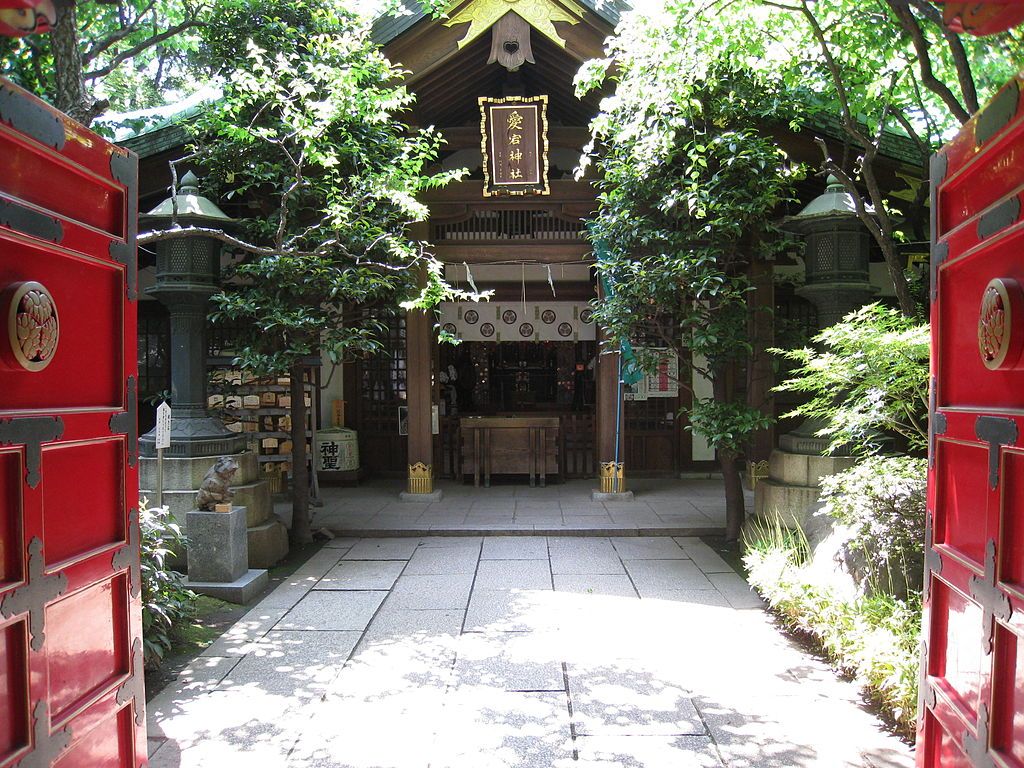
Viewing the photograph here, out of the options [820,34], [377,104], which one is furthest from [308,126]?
[820,34]

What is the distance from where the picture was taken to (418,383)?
9.85 meters

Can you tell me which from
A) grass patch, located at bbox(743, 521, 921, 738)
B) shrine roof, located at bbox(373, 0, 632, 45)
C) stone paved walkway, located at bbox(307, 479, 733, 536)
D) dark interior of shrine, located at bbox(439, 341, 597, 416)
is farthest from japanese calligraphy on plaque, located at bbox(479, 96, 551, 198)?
grass patch, located at bbox(743, 521, 921, 738)

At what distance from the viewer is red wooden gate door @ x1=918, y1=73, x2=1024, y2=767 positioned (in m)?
1.91

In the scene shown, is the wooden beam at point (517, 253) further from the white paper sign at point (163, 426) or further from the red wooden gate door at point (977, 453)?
the red wooden gate door at point (977, 453)

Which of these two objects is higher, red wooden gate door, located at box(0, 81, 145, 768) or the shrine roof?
the shrine roof

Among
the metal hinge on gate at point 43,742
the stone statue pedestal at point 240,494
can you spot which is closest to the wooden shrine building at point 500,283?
the stone statue pedestal at point 240,494

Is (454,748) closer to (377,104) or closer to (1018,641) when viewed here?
(1018,641)

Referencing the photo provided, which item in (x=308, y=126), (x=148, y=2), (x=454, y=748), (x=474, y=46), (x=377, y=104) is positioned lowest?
(x=454, y=748)

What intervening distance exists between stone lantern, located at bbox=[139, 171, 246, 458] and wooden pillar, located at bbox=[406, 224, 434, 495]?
2816 mm

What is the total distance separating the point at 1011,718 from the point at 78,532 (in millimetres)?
3007

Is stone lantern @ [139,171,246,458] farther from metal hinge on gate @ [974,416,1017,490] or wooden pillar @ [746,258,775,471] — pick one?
metal hinge on gate @ [974,416,1017,490]

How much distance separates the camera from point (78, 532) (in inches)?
87.5

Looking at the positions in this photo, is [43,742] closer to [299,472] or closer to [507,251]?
[299,472]

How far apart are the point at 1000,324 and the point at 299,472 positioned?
7.37m
